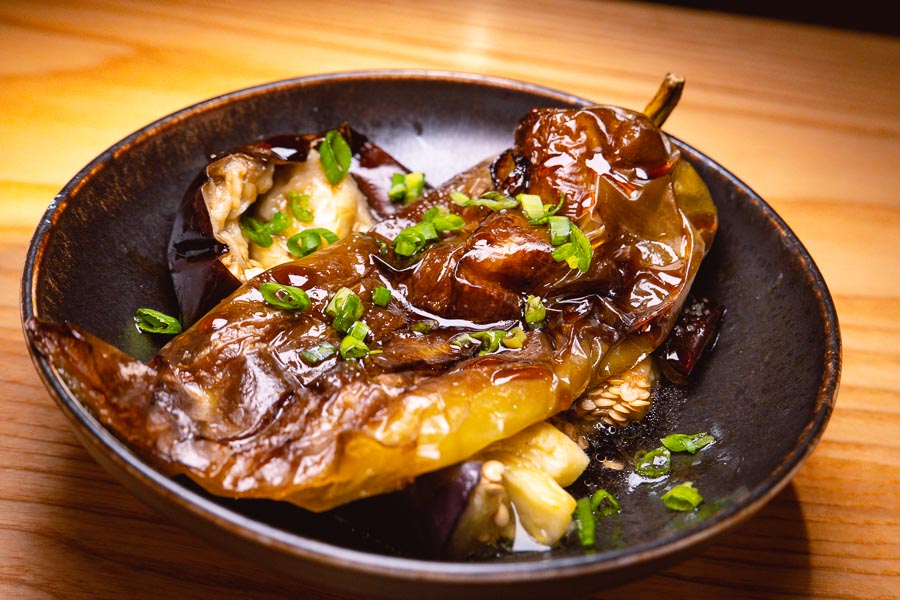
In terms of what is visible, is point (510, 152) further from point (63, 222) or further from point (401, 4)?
point (401, 4)

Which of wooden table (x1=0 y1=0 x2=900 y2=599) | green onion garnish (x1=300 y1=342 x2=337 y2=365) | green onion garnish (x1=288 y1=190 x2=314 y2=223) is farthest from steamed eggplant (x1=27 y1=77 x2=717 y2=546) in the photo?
wooden table (x1=0 y1=0 x2=900 y2=599)

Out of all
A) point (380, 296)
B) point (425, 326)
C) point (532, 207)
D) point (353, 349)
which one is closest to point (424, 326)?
point (425, 326)

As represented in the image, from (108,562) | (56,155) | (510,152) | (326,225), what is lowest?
(108,562)

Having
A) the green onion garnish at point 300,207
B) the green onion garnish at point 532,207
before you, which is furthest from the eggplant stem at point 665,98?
the green onion garnish at point 300,207

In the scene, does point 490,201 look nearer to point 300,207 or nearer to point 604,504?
point 300,207

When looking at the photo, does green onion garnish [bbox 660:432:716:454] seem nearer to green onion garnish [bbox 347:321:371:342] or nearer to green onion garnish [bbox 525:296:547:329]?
green onion garnish [bbox 525:296:547:329]

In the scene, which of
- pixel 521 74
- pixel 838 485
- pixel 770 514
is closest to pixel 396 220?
pixel 770 514

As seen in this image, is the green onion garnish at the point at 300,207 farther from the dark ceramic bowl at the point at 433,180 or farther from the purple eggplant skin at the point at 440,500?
the purple eggplant skin at the point at 440,500
